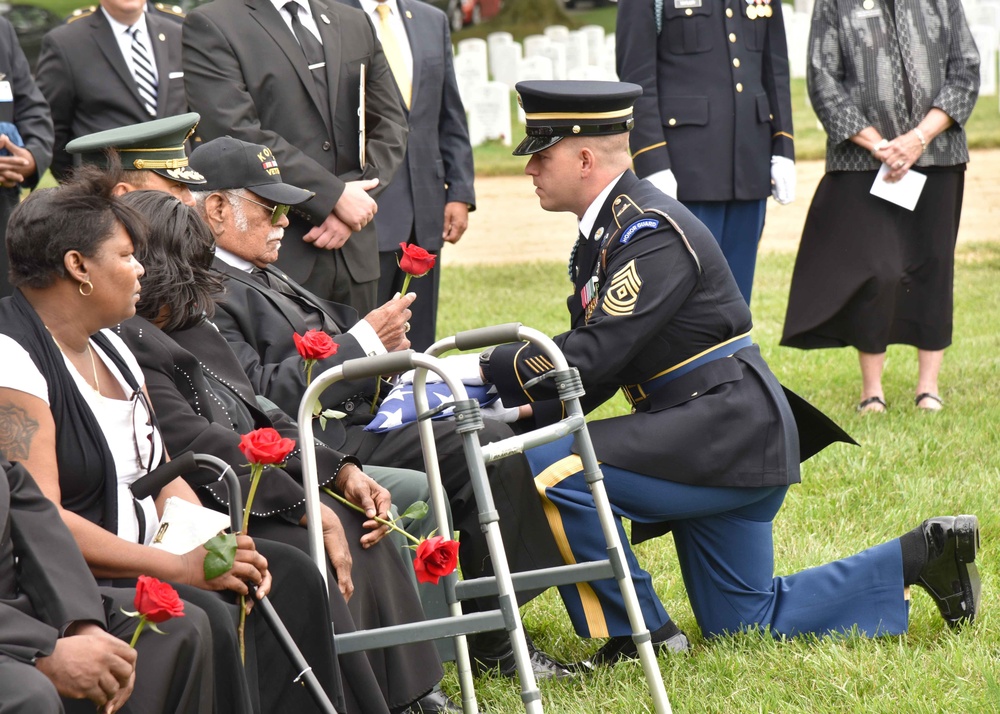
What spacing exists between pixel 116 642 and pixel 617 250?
197cm

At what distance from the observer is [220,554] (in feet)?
9.30

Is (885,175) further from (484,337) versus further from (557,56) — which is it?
(557,56)

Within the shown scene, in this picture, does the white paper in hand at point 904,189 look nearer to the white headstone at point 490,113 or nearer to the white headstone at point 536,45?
the white headstone at point 490,113

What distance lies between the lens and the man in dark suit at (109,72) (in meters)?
7.17

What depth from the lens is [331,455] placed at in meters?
3.66

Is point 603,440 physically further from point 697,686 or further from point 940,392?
point 940,392

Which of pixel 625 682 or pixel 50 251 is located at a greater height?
pixel 50 251

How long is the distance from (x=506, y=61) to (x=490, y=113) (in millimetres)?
2850

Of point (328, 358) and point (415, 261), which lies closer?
point (415, 261)

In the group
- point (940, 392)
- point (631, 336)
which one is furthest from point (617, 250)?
point (940, 392)

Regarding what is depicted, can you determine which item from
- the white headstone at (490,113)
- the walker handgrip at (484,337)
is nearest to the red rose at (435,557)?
the walker handgrip at (484,337)

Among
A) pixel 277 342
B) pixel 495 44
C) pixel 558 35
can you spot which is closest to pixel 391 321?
pixel 277 342

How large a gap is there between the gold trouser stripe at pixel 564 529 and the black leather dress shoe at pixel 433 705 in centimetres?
46

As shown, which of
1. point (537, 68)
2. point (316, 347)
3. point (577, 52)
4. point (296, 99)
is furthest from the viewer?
point (577, 52)
